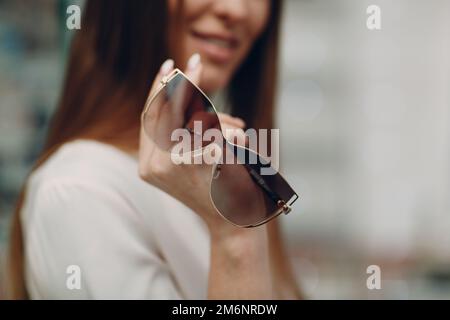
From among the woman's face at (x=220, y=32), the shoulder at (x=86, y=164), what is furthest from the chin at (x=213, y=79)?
the shoulder at (x=86, y=164)

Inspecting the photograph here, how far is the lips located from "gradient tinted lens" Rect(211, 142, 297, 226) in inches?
6.1

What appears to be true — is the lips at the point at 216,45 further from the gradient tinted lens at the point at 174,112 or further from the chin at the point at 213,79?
the gradient tinted lens at the point at 174,112

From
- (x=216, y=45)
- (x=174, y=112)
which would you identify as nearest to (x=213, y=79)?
(x=216, y=45)

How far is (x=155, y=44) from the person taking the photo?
54cm

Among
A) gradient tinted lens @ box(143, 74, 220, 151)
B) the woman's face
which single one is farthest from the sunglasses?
the woman's face

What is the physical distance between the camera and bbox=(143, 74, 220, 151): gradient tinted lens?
44cm

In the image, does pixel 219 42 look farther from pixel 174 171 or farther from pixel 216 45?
pixel 174 171

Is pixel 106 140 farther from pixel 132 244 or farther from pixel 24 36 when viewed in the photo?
pixel 24 36

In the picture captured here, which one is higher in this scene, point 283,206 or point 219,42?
point 219,42

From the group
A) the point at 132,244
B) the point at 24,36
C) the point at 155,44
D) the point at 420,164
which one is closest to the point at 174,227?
the point at 132,244

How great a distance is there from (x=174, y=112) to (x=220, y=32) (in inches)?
5.8

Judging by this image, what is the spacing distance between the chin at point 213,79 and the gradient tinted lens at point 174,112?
0.41ft

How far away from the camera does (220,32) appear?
56cm
